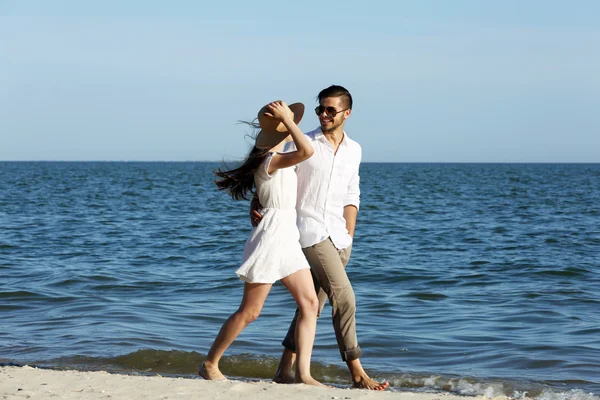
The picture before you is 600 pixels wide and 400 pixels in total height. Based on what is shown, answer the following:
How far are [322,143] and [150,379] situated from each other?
1826mm

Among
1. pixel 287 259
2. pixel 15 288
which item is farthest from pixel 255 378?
pixel 15 288

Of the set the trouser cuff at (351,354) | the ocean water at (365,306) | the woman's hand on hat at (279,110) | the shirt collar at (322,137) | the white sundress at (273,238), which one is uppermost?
the woman's hand on hat at (279,110)

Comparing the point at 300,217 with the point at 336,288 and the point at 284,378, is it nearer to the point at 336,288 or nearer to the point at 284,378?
the point at 336,288

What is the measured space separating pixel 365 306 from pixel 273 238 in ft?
16.4

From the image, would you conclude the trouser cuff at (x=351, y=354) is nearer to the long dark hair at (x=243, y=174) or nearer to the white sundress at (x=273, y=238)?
the white sundress at (x=273, y=238)

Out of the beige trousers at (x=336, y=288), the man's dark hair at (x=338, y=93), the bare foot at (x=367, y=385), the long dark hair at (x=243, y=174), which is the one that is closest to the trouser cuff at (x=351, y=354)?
the beige trousers at (x=336, y=288)

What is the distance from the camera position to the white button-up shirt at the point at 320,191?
502 centimetres

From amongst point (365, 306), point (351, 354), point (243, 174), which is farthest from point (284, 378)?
point (365, 306)

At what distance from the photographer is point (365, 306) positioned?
31.8ft

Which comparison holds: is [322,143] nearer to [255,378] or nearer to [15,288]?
[255,378]

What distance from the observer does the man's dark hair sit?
5.02 metres

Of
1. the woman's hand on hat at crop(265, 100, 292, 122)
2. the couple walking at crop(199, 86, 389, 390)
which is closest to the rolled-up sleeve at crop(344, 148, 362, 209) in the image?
the couple walking at crop(199, 86, 389, 390)

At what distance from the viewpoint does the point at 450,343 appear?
779 centimetres

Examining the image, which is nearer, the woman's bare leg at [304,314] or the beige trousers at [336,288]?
the woman's bare leg at [304,314]
